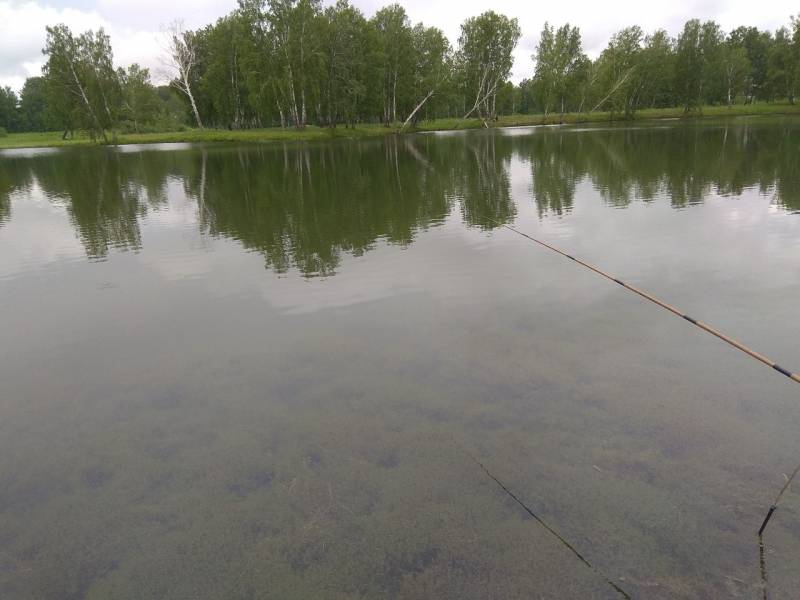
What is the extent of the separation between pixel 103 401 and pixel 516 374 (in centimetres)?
699

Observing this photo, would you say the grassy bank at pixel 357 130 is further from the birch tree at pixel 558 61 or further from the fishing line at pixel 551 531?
the fishing line at pixel 551 531

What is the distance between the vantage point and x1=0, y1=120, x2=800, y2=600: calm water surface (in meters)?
5.03

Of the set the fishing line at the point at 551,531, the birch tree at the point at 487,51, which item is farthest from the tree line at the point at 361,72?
the fishing line at the point at 551,531

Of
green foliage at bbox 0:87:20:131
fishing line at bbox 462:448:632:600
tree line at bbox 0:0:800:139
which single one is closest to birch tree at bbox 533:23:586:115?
tree line at bbox 0:0:800:139

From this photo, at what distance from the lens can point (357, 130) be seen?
86812 millimetres

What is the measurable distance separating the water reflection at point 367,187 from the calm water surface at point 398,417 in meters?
1.47

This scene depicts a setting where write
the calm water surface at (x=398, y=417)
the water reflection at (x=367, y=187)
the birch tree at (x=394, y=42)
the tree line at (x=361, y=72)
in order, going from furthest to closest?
the birch tree at (x=394, y=42) < the tree line at (x=361, y=72) < the water reflection at (x=367, y=187) < the calm water surface at (x=398, y=417)

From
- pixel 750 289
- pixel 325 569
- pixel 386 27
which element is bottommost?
pixel 325 569

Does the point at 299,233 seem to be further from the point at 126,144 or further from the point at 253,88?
the point at 126,144

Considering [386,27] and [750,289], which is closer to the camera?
[750,289]

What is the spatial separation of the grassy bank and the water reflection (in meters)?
32.1

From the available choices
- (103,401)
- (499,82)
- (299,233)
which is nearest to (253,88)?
(499,82)

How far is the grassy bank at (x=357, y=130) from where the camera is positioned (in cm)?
8019

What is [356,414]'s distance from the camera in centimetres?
755
